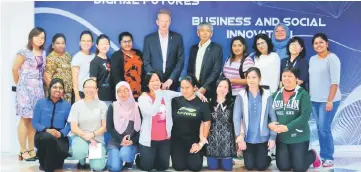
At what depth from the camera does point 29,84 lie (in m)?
5.83

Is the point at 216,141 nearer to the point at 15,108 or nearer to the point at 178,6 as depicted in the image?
the point at 178,6

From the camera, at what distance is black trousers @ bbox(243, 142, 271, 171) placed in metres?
5.44

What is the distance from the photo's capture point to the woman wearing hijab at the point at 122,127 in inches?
211

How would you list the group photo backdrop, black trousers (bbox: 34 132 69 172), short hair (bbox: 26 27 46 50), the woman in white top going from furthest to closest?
the group photo backdrop → short hair (bbox: 26 27 46 50) → the woman in white top → black trousers (bbox: 34 132 69 172)

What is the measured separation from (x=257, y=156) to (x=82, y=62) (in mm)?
2273

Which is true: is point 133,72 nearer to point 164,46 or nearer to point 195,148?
point 164,46

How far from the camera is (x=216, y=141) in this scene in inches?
214

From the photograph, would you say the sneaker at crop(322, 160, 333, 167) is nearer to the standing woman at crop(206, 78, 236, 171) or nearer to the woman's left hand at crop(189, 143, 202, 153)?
the standing woman at crop(206, 78, 236, 171)

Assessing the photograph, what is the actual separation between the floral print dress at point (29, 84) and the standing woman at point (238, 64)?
7.18 feet

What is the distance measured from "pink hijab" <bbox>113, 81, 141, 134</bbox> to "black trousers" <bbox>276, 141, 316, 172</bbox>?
158cm

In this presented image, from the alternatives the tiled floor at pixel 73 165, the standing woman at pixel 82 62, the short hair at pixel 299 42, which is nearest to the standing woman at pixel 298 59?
the short hair at pixel 299 42

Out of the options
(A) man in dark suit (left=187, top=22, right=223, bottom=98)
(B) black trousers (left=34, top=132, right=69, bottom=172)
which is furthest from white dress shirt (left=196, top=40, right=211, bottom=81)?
(B) black trousers (left=34, top=132, right=69, bottom=172)

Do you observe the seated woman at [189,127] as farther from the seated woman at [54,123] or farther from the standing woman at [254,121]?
the seated woman at [54,123]

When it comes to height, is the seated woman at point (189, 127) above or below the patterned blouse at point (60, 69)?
below
